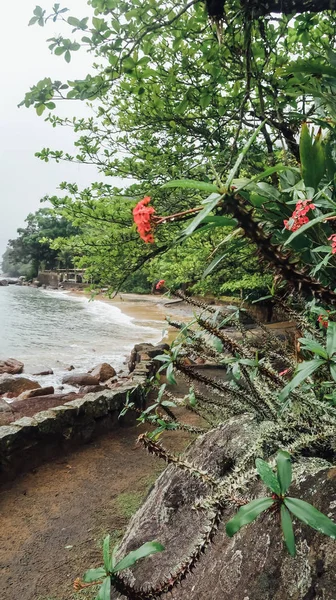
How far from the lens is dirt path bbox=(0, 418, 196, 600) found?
236cm

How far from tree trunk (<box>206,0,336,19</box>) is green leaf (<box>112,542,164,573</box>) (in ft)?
8.87

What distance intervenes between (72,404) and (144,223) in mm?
4001

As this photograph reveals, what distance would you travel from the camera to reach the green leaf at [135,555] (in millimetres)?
619

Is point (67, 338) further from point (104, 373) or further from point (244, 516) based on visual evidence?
point (244, 516)

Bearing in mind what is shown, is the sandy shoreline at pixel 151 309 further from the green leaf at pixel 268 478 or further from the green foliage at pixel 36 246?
the green foliage at pixel 36 246

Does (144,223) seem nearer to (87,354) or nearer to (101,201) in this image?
(101,201)

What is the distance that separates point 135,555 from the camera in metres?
0.64

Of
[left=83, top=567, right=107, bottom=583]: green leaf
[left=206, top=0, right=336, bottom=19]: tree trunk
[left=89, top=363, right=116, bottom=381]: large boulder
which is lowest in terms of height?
[left=89, top=363, right=116, bottom=381]: large boulder

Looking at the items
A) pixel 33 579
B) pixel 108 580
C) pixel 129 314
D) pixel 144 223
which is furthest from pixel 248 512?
pixel 129 314

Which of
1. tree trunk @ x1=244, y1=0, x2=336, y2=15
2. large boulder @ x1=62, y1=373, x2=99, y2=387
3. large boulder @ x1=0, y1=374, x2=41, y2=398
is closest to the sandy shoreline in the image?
large boulder @ x1=62, y1=373, x2=99, y2=387

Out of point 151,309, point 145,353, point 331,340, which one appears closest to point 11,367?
point 145,353

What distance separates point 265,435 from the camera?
60.3 inches

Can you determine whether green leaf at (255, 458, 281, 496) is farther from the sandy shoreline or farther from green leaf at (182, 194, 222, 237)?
the sandy shoreline

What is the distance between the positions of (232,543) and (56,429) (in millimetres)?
3185
